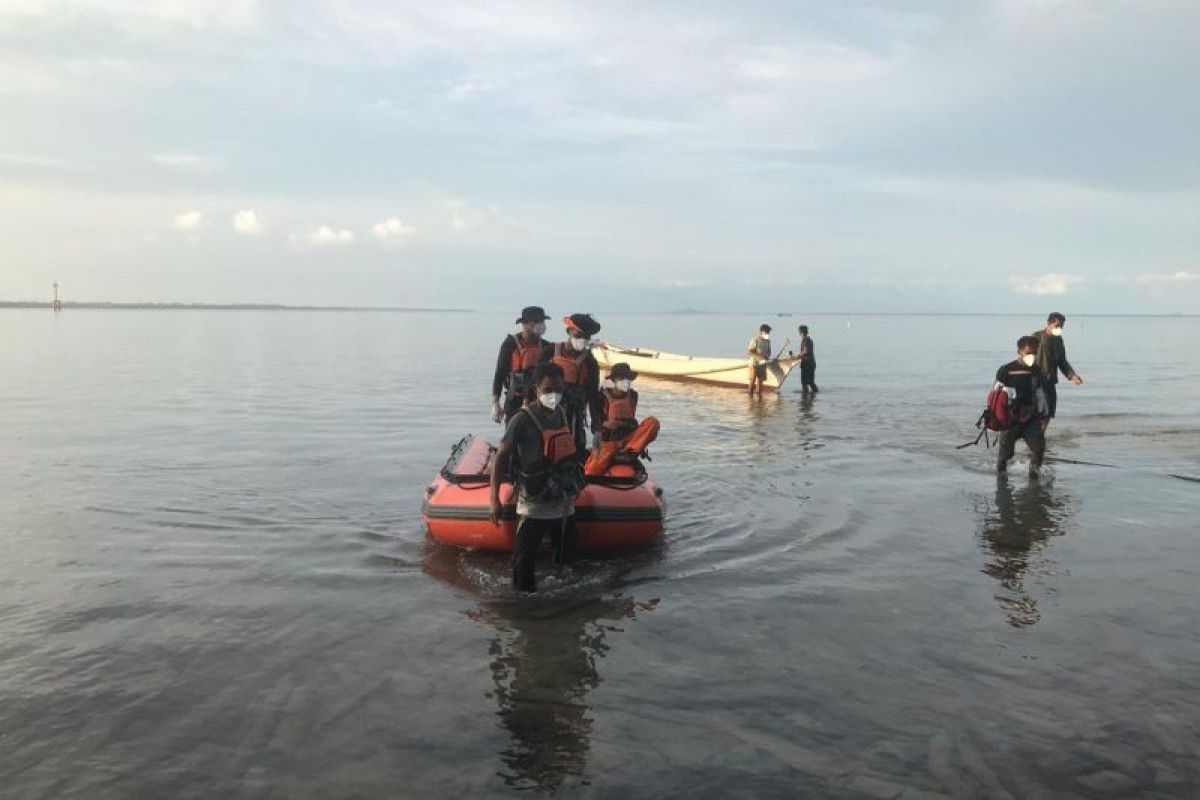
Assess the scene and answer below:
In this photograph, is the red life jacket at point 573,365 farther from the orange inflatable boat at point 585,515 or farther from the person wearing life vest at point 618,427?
the orange inflatable boat at point 585,515

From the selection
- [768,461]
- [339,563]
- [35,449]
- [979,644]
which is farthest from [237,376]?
[979,644]

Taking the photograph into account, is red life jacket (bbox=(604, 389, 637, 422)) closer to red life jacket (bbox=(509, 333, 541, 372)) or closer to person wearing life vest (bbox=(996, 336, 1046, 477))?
red life jacket (bbox=(509, 333, 541, 372))

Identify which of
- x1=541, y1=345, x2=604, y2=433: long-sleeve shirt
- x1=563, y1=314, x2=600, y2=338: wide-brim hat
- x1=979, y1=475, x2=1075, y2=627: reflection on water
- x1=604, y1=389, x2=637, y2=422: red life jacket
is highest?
x1=563, y1=314, x2=600, y2=338: wide-brim hat

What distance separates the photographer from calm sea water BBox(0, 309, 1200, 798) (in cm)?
453

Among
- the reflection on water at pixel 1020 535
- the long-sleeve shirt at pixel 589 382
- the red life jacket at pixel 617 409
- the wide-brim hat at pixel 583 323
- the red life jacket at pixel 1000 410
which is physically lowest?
the reflection on water at pixel 1020 535

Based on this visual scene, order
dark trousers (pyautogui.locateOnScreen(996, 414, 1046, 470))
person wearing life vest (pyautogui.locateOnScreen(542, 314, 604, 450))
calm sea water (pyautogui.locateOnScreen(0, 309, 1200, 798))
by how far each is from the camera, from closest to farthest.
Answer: calm sea water (pyautogui.locateOnScreen(0, 309, 1200, 798))
person wearing life vest (pyautogui.locateOnScreen(542, 314, 604, 450))
dark trousers (pyautogui.locateOnScreen(996, 414, 1046, 470))

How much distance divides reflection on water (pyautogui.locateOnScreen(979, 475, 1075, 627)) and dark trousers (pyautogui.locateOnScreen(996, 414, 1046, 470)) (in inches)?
14.5

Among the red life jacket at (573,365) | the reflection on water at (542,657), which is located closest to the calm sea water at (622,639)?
the reflection on water at (542,657)

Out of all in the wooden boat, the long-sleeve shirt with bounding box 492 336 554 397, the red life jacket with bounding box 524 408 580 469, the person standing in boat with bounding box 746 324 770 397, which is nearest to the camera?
the red life jacket with bounding box 524 408 580 469

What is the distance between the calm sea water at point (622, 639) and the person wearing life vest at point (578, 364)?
1611 millimetres

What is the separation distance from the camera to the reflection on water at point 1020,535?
7.03m

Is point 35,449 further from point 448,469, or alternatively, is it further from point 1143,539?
point 1143,539

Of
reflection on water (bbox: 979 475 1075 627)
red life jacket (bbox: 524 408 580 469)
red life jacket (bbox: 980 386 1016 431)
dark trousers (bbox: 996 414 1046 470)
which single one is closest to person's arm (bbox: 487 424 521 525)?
red life jacket (bbox: 524 408 580 469)

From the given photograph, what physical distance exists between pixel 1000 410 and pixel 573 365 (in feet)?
21.1
